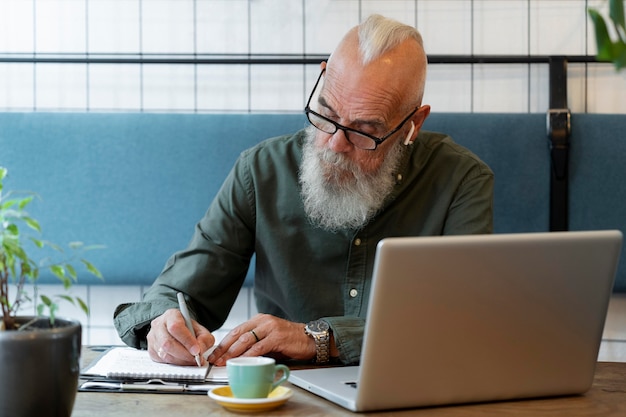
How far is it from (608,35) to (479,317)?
1.68ft

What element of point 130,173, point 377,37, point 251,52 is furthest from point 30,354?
point 251,52

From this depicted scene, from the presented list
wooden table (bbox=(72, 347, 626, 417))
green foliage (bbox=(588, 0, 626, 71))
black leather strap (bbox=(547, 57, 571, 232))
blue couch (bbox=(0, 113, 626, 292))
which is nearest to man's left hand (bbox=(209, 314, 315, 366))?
wooden table (bbox=(72, 347, 626, 417))

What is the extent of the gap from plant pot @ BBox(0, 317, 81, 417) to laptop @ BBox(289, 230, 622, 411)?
365 mm

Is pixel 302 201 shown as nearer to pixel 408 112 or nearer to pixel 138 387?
pixel 408 112

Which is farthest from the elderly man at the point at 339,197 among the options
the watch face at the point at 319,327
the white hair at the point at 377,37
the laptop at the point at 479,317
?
the laptop at the point at 479,317

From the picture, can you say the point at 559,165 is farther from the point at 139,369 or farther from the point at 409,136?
the point at 139,369

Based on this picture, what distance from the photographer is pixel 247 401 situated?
3.65ft

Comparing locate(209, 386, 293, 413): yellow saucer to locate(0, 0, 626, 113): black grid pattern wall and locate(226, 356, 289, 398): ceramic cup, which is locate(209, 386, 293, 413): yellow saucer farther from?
locate(0, 0, 626, 113): black grid pattern wall

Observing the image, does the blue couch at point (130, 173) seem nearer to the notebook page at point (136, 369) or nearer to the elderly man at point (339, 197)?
the elderly man at point (339, 197)

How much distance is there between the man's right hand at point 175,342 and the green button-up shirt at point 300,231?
34 centimetres

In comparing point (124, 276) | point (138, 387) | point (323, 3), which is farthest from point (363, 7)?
point (138, 387)

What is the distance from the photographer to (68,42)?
105 inches

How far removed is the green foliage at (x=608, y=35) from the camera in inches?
25.4

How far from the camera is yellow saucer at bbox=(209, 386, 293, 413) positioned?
3.66ft
